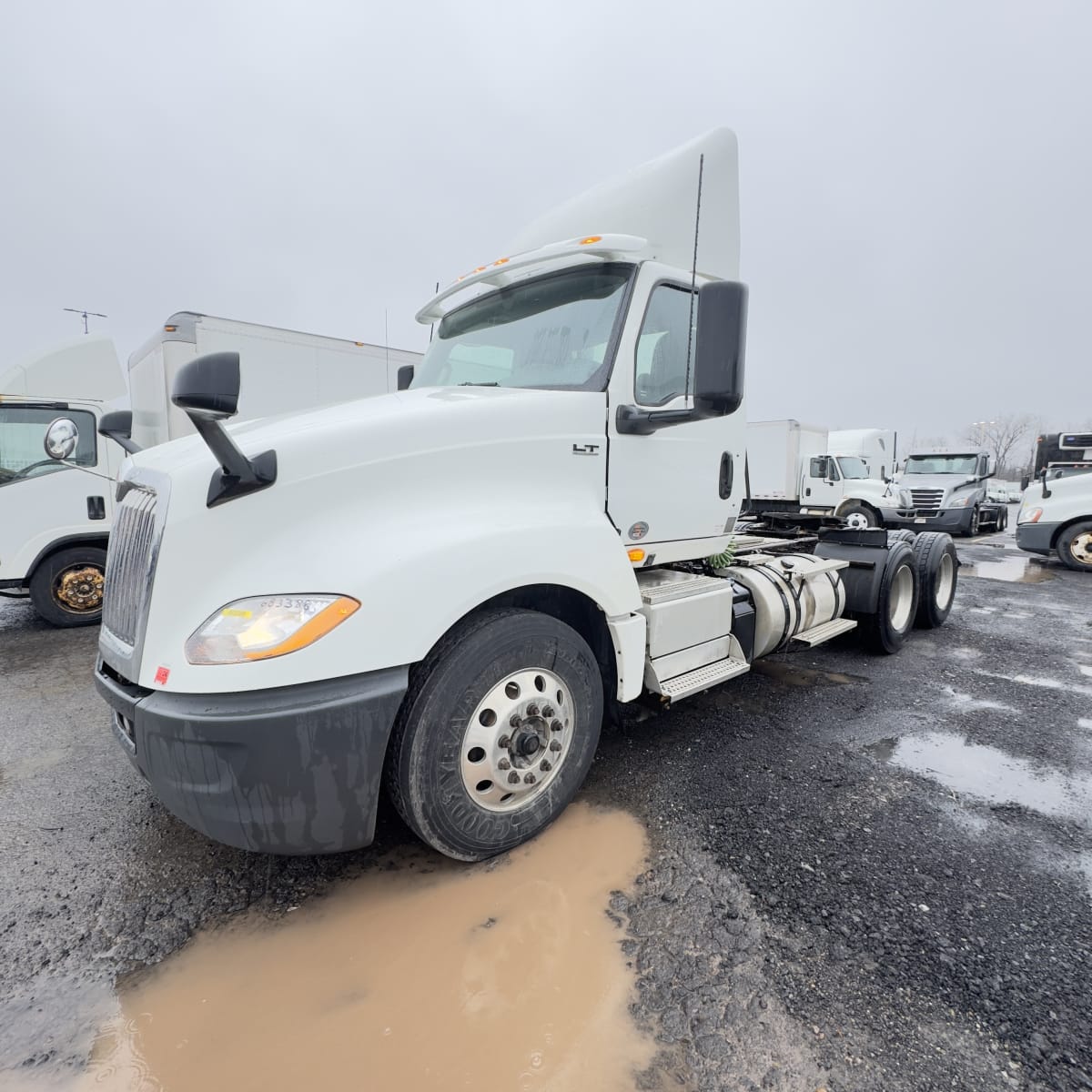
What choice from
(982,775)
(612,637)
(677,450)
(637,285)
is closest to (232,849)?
(612,637)

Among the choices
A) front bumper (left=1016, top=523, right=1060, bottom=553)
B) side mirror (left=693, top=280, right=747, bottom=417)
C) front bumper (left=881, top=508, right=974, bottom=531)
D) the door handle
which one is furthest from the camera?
front bumper (left=881, top=508, right=974, bottom=531)

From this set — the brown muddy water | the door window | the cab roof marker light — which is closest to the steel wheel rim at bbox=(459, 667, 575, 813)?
the brown muddy water

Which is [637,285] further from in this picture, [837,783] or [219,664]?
[837,783]

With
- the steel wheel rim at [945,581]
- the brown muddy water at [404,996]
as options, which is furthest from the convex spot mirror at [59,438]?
the steel wheel rim at [945,581]

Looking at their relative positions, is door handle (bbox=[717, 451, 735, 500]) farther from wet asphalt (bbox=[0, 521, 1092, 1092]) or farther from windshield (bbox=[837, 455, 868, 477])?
windshield (bbox=[837, 455, 868, 477])

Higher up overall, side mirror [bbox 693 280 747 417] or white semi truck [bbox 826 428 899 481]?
side mirror [bbox 693 280 747 417]

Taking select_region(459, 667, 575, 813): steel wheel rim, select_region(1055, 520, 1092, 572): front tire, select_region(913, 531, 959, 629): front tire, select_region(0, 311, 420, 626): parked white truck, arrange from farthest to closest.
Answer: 1. select_region(1055, 520, 1092, 572): front tire
2. select_region(0, 311, 420, 626): parked white truck
3. select_region(913, 531, 959, 629): front tire
4. select_region(459, 667, 575, 813): steel wheel rim

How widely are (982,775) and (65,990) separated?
425cm

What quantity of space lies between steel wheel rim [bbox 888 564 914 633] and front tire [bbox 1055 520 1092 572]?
821 cm

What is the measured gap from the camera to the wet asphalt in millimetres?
1793

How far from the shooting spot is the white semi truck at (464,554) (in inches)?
79.2

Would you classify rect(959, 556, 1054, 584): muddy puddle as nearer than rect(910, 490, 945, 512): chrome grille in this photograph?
Yes

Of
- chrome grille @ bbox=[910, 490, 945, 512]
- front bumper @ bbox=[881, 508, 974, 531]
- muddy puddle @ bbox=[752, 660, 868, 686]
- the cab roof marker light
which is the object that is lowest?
front bumper @ bbox=[881, 508, 974, 531]

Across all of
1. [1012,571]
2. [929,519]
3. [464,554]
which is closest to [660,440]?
[464,554]
